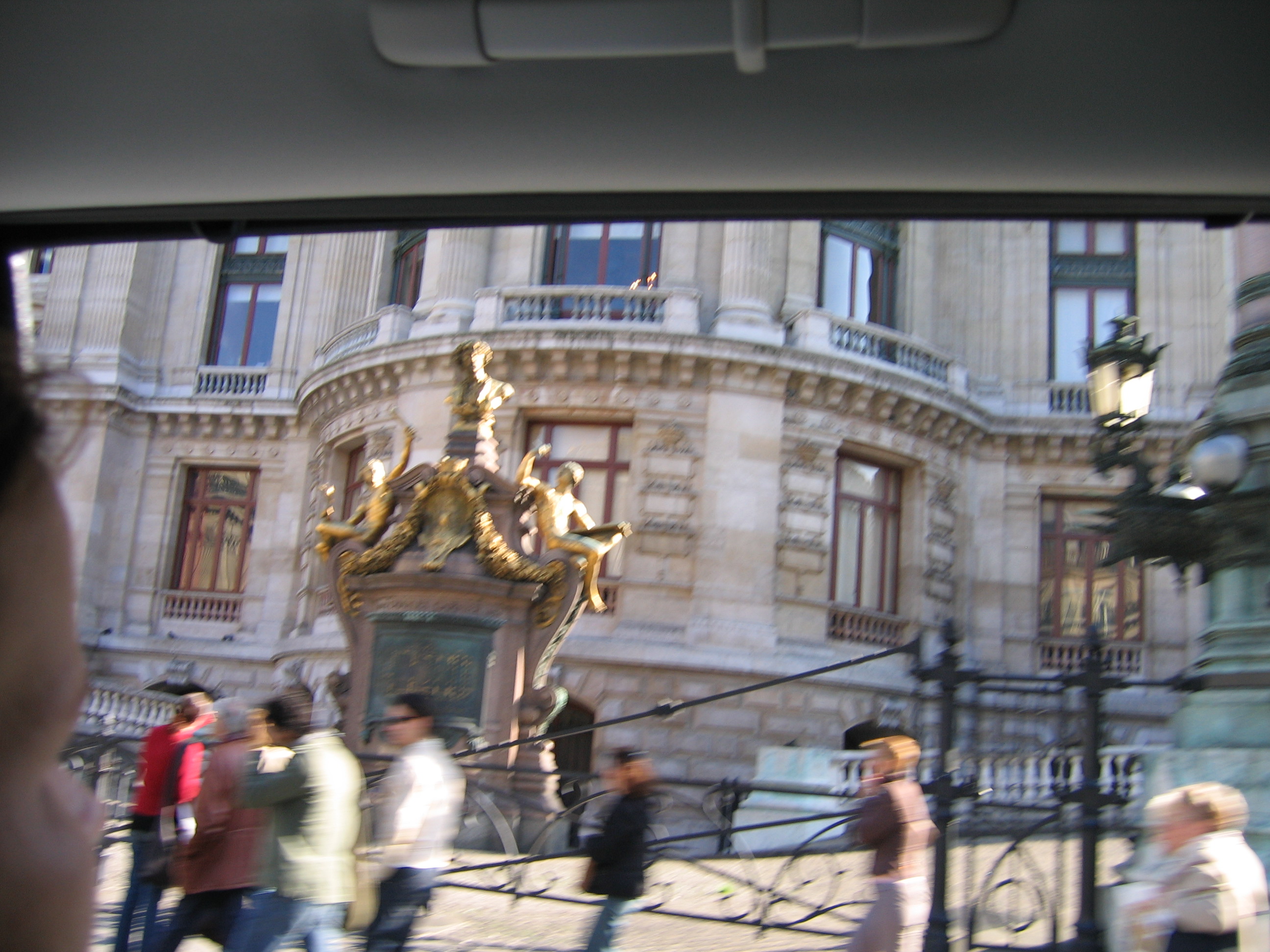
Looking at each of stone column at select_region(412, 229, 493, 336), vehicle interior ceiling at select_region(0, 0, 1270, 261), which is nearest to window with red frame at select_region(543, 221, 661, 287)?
stone column at select_region(412, 229, 493, 336)

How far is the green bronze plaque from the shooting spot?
40.5ft

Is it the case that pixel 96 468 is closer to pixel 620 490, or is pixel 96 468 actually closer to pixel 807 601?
pixel 620 490

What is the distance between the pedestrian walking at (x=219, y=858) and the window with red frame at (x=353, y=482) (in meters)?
18.6

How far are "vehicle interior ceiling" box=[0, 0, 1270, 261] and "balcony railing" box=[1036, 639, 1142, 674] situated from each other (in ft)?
71.2

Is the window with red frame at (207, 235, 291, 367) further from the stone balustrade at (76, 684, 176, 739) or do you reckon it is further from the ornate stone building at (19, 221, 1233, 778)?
the stone balustrade at (76, 684, 176, 739)

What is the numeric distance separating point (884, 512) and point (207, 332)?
15.9 meters

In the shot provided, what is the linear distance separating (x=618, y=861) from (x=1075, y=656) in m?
19.7

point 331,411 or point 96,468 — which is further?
point 96,468

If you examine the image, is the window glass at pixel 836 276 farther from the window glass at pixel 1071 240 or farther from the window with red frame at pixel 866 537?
the window glass at pixel 1071 240

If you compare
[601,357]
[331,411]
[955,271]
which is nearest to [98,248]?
[331,411]

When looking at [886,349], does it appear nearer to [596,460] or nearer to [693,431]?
[693,431]

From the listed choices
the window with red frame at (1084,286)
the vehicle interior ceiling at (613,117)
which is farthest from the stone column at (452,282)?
the vehicle interior ceiling at (613,117)

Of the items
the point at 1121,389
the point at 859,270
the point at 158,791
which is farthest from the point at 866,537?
the point at 158,791

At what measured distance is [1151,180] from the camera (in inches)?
123
